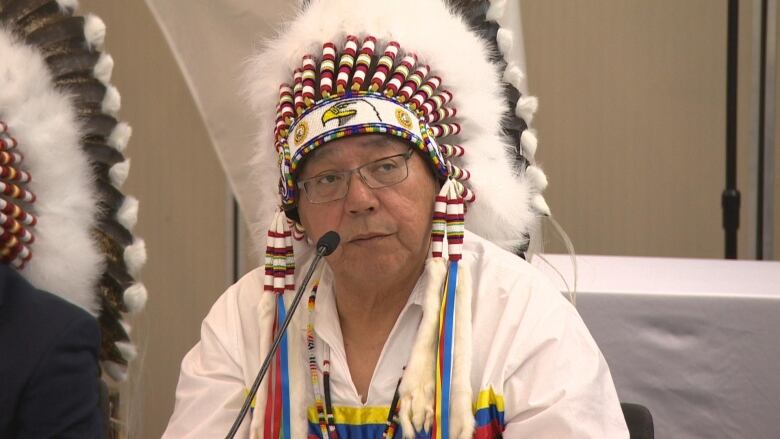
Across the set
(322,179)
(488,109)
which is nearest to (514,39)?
(488,109)

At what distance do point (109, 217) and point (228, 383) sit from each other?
0.51 meters

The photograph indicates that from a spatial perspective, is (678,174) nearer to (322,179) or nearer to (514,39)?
(514,39)

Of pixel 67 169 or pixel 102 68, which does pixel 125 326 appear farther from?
pixel 102 68

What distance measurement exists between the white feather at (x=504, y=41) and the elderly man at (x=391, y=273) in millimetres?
146

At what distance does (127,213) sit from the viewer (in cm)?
213

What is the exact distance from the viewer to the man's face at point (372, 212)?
5.65 ft

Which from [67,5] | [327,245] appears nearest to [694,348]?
[327,245]

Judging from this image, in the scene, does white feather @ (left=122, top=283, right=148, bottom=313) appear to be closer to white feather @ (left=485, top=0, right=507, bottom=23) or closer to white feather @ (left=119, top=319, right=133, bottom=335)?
white feather @ (left=119, top=319, right=133, bottom=335)

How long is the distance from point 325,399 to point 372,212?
1.13 feet

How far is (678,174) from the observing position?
3770mm

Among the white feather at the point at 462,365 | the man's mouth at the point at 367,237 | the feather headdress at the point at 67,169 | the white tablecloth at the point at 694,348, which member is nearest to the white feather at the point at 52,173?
the feather headdress at the point at 67,169

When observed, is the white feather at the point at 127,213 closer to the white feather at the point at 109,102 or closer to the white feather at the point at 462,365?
the white feather at the point at 109,102

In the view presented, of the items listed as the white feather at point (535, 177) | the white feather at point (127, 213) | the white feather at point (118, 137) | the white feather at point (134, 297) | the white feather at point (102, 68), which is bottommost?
the white feather at point (134, 297)

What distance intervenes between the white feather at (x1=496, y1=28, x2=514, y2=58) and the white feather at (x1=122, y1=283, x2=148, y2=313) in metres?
0.90
